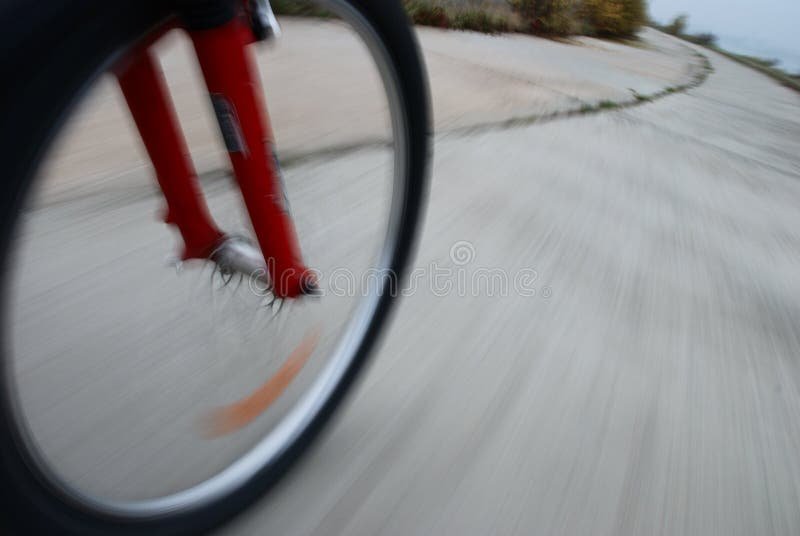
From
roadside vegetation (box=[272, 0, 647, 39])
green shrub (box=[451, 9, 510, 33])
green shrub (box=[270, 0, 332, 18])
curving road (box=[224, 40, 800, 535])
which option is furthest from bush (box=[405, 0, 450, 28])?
green shrub (box=[270, 0, 332, 18])

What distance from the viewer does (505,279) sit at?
1.88m

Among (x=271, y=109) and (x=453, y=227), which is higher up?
→ (x=271, y=109)

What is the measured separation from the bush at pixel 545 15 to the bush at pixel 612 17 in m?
1.91

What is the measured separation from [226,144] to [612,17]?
13.2m

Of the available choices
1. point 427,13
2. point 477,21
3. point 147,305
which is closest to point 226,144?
point 147,305

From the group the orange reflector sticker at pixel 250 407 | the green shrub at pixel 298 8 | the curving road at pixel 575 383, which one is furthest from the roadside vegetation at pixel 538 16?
the orange reflector sticker at pixel 250 407

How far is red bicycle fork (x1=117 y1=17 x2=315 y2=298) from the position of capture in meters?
0.72

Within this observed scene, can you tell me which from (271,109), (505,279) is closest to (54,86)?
(505,279)

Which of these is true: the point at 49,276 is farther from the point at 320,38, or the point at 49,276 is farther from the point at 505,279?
the point at 505,279

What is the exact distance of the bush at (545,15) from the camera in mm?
8578

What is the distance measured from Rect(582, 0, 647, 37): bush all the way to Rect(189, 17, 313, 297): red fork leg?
466 inches

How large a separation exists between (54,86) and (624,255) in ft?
6.71

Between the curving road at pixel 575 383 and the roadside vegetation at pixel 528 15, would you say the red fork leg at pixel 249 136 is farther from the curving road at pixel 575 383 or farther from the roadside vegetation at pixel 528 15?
the curving road at pixel 575 383

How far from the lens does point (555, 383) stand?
1468 mm
